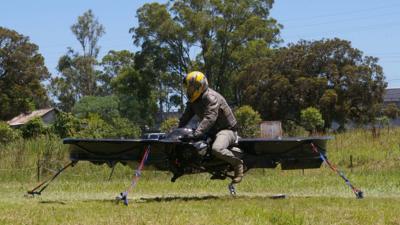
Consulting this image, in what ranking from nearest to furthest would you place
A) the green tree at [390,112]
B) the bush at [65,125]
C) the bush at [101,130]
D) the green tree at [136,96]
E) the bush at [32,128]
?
the bush at [101,130]
the bush at [65,125]
the bush at [32,128]
the green tree at [390,112]
the green tree at [136,96]

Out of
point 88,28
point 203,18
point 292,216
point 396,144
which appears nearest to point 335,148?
point 396,144

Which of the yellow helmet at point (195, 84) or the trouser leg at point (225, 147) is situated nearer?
the trouser leg at point (225, 147)

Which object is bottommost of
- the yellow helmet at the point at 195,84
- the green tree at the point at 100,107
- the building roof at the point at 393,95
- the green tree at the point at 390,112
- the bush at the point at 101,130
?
the bush at the point at 101,130

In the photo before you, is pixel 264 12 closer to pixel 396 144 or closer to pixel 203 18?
pixel 203 18

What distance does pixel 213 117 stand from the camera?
1024cm

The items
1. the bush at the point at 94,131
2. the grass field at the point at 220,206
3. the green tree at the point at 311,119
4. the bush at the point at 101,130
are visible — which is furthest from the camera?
the green tree at the point at 311,119

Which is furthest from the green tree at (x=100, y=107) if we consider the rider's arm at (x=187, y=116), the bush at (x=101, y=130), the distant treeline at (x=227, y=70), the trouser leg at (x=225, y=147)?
the trouser leg at (x=225, y=147)

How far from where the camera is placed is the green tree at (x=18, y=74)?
222 feet

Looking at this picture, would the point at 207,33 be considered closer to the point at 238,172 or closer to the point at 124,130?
the point at 124,130

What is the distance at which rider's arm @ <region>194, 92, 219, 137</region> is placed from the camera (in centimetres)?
1014

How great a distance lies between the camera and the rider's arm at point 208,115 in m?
10.1

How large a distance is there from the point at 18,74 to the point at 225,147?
61.5 m

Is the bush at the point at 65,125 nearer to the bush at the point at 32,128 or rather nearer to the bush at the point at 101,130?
the bush at the point at 101,130

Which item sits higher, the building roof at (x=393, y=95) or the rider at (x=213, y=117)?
the building roof at (x=393, y=95)
